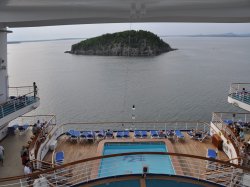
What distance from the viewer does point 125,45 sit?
4414 inches

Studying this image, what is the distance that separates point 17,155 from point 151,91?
103ft

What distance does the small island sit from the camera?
10869cm

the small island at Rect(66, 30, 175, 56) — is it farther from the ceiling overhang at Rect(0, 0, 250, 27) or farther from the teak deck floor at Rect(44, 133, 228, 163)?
the ceiling overhang at Rect(0, 0, 250, 27)

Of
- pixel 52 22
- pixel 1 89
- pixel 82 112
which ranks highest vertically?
pixel 52 22

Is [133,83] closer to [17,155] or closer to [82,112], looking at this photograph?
[82,112]

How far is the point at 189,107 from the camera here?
3262 cm

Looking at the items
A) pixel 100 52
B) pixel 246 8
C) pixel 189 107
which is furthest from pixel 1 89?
pixel 100 52

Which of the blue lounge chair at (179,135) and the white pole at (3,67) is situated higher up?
the white pole at (3,67)

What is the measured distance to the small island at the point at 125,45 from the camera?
109 m

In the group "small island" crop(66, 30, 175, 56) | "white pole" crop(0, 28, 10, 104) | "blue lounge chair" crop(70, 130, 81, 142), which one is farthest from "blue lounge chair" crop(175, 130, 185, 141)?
"small island" crop(66, 30, 175, 56)

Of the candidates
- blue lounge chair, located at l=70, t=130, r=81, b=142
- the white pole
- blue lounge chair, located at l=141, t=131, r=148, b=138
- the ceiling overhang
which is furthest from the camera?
blue lounge chair, located at l=141, t=131, r=148, b=138

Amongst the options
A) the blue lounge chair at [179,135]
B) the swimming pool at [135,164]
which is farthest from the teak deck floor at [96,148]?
the swimming pool at [135,164]

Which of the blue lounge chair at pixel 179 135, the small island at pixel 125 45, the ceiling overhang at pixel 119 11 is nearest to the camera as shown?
the ceiling overhang at pixel 119 11

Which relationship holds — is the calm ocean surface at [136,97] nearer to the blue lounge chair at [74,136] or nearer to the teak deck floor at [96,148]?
the teak deck floor at [96,148]
